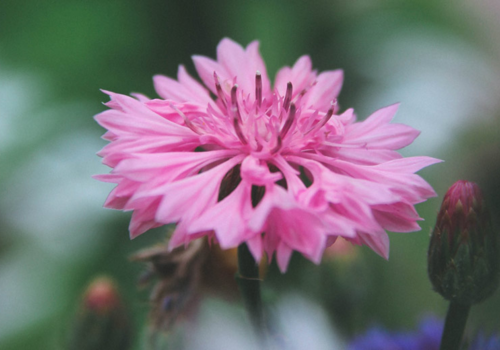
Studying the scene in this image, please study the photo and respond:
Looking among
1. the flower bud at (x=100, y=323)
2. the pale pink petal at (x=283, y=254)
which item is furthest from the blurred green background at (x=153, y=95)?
the pale pink petal at (x=283, y=254)

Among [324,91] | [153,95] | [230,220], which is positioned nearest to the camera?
[230,220]

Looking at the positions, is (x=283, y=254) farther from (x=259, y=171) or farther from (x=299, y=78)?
(x=299, y=78)

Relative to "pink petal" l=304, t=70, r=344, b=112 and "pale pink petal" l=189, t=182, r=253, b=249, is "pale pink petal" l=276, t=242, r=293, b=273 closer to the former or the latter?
"pale pink petal" l=189, t=182, r=253, b=249

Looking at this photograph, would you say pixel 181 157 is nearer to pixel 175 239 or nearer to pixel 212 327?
pixel 175 239

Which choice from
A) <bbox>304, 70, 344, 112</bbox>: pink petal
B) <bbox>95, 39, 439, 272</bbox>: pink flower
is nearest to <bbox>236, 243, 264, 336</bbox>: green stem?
<bbox>95, 39, 439, 272</bbox>: pink flower

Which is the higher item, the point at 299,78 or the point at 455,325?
the point at 299,78

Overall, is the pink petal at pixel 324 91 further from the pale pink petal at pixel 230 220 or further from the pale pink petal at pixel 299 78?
the pale pink petal at pixel 230 220

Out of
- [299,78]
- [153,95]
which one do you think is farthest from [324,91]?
[153,95]

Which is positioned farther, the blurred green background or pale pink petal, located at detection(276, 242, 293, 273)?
the blurred green background
